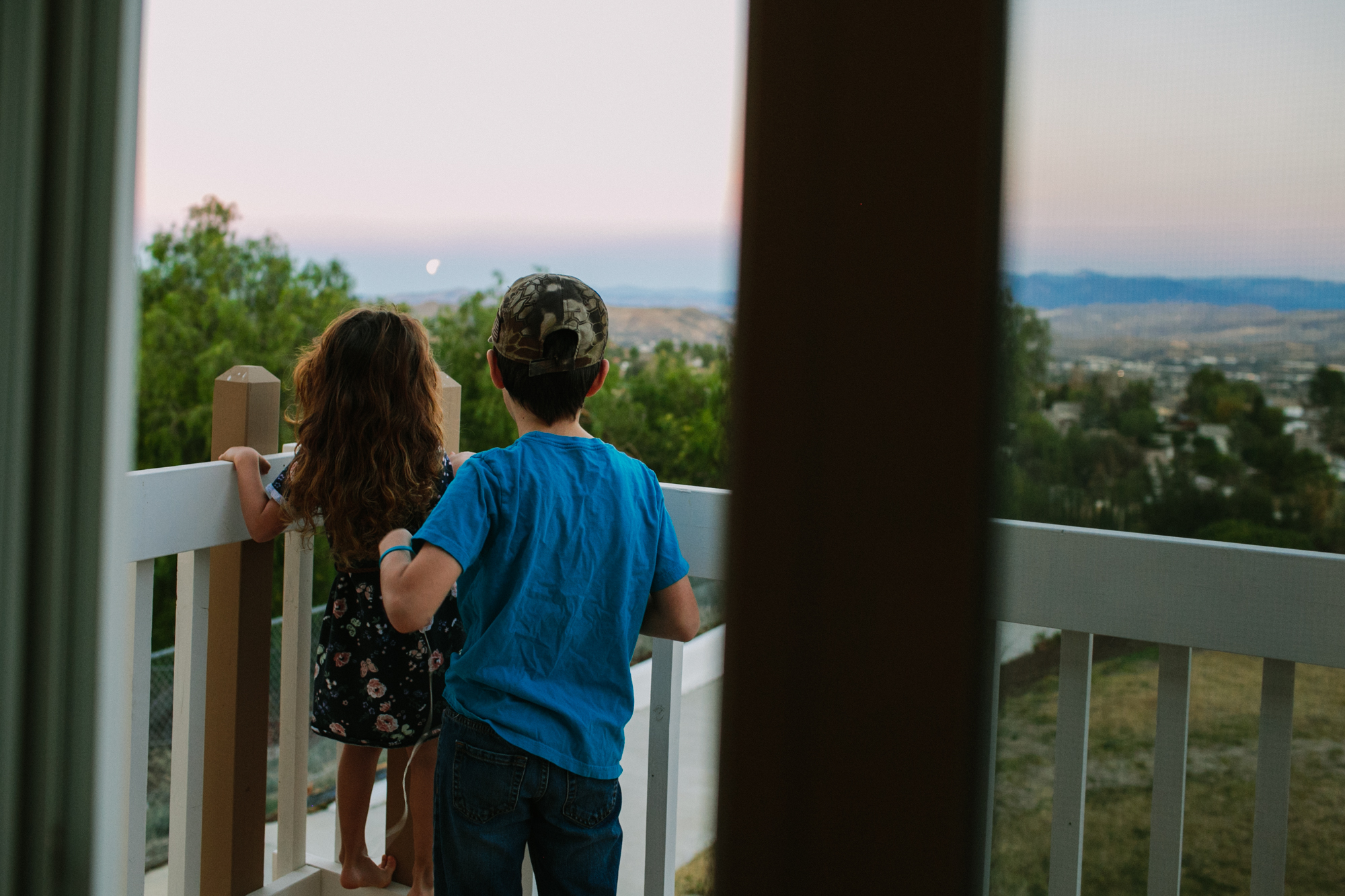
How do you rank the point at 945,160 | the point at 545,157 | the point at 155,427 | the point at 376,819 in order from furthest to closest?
the point at 155,427 → the point at 545,157 → the point at 376,819 → the point at 945,160

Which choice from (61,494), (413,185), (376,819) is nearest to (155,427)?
(413,185)

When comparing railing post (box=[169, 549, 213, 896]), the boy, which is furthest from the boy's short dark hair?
railing post (box=[169, 549, 213, 896])

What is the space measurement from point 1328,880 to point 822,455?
29 centimetres

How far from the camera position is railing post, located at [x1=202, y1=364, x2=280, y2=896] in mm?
1561

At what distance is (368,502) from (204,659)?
1.15 ft

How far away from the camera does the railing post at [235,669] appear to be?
156cm

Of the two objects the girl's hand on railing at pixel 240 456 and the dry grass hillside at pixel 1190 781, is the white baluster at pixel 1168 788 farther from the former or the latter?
the girl's hand on railing at pixel 240 456

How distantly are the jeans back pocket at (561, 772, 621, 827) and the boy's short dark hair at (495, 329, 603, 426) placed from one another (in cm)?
46

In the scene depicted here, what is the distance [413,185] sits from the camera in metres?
4.80

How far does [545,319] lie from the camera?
3.93 ft

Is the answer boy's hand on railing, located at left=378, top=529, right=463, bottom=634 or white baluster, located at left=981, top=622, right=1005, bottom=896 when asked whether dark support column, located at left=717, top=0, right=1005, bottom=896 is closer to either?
white baluster, located at left=981, top=622, right=1005, bottom=896

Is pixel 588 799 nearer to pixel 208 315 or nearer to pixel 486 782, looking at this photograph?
pixel 486 782

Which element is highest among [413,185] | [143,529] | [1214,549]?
[413,185]

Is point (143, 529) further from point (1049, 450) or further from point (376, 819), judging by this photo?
point (376, 819)
